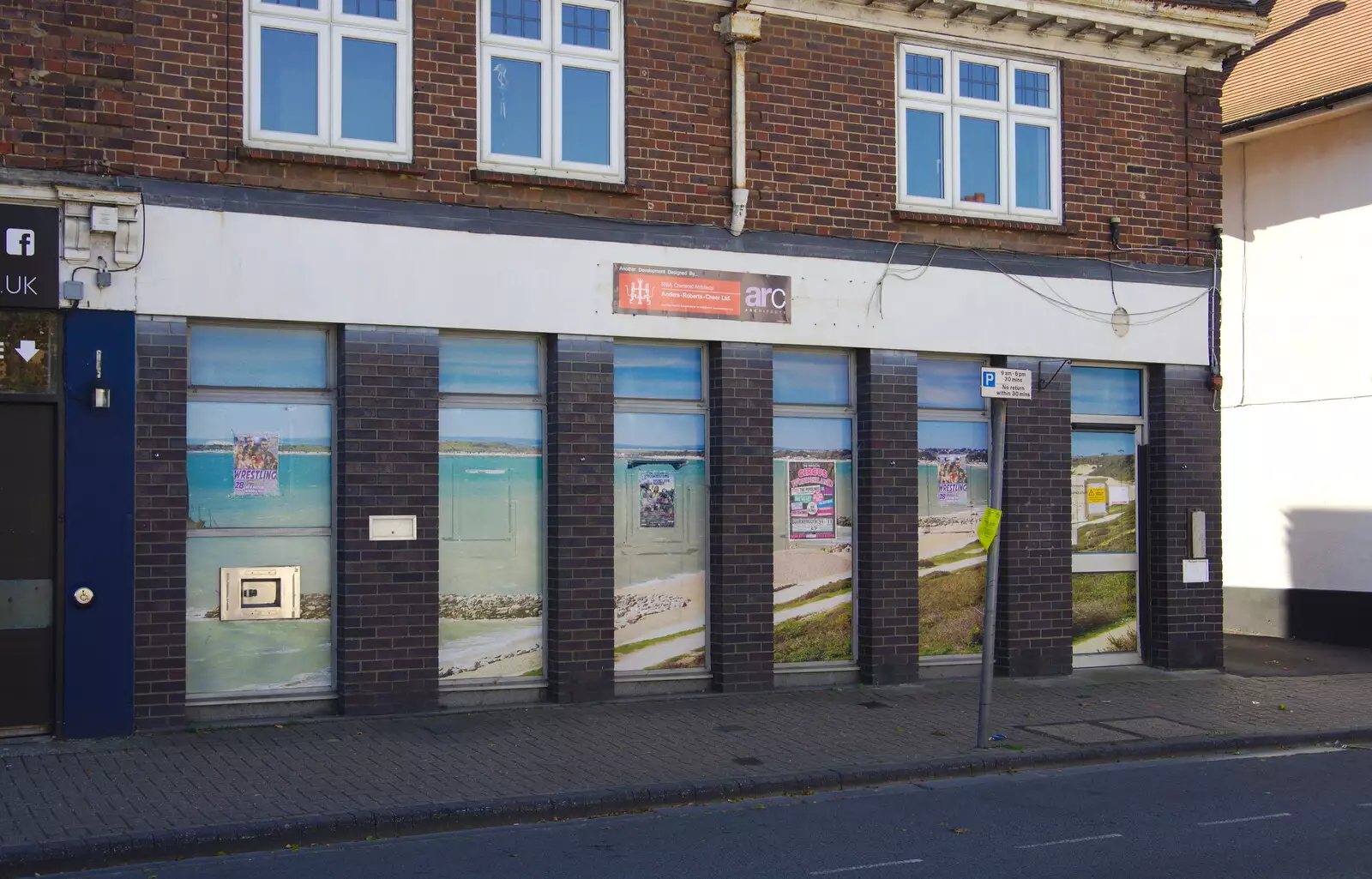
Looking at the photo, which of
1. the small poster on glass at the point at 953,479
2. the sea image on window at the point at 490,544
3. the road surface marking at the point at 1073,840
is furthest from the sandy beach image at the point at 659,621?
the road surface marking at the point at 1073,840

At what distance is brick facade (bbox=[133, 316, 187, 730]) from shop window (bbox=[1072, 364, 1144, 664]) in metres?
9.28

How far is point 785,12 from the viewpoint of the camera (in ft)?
44.9

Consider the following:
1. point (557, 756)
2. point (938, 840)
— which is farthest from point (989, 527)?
point (557, 756)

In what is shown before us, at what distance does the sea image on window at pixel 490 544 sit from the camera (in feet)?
40.6

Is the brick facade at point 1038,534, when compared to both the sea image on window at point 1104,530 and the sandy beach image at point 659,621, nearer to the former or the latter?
the sea image on window at point 1104,530

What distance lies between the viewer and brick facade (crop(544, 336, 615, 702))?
494 inches

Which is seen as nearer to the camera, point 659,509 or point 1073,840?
point 1073,840

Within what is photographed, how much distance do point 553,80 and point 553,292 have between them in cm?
197

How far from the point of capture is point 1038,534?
1480 cm

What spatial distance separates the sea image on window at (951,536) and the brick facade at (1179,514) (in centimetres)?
218

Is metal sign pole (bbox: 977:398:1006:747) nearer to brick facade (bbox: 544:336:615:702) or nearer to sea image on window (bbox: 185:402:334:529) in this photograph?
brick facade (bbox: 544:336:615:702)

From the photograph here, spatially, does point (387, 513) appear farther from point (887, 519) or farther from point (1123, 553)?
point (1123, 553)

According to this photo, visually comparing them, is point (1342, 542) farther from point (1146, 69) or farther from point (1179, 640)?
point (1146, 69)

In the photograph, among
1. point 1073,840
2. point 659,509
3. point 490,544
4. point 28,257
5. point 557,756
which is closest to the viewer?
point 1073,840
